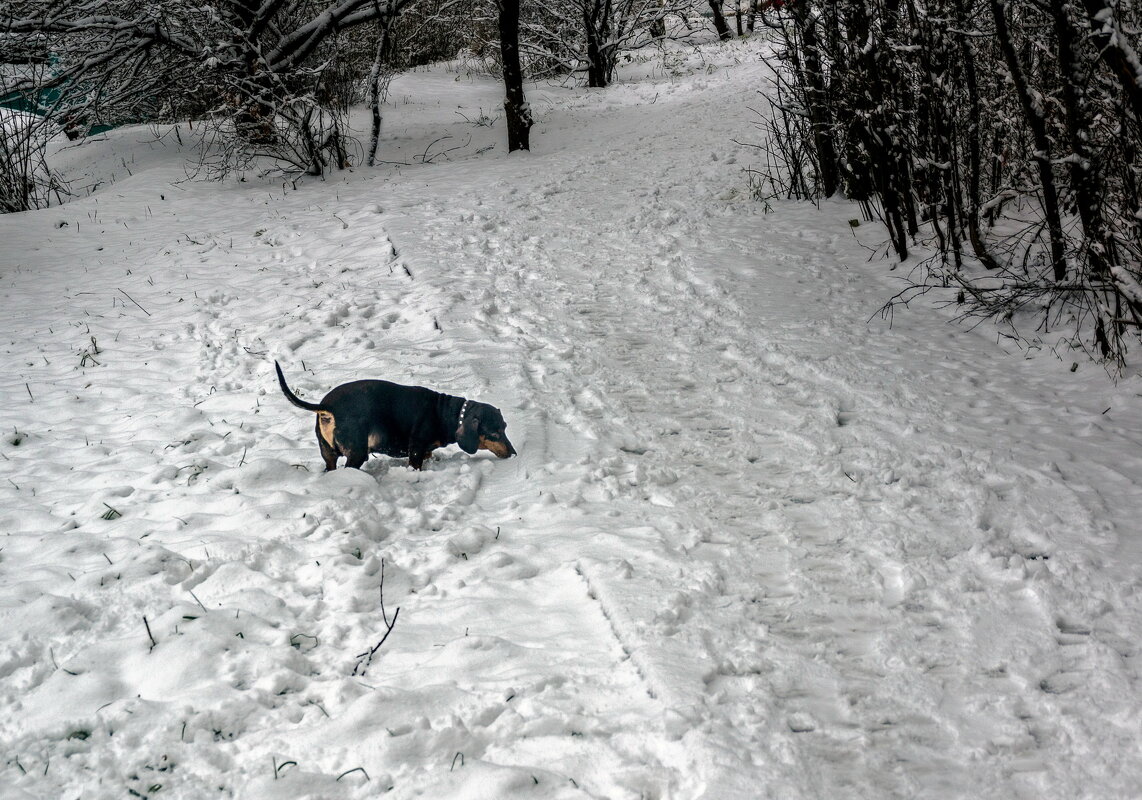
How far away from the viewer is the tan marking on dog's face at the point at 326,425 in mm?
4258

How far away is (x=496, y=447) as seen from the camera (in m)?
4.50

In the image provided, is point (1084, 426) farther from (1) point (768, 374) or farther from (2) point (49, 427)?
(2) point (49, 427)

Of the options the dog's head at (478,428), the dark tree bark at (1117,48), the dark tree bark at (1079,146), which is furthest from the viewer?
the dark tree bark at (1079,146)

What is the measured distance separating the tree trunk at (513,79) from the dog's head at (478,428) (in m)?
10.3

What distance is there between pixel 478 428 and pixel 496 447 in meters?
0.16

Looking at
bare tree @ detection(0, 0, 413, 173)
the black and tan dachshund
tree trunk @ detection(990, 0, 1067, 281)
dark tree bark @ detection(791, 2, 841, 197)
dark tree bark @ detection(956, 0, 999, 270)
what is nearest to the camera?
the black and tan dachshund

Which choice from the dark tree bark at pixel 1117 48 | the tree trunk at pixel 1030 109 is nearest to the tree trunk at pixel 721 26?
the tree trunk at pixel 1030 109

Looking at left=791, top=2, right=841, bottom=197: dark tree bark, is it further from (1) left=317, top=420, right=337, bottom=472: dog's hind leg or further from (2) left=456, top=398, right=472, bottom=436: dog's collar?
(1) left=317, top=420, right=337, bottom=472: dog's hind leg

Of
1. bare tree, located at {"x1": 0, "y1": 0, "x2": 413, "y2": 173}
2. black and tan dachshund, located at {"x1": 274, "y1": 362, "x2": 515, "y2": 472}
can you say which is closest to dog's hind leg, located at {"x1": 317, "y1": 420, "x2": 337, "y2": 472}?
black and tan dachshund, located at {"x1": 274, "y1": 362, "x2": 515, "y2": 472}

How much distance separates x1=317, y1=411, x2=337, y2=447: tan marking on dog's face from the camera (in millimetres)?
4258

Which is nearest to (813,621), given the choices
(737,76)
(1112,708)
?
(1112,708)

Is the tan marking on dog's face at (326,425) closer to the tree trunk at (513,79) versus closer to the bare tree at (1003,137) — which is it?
the bare tree at (1003,137)

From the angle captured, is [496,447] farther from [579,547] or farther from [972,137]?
[972,137]

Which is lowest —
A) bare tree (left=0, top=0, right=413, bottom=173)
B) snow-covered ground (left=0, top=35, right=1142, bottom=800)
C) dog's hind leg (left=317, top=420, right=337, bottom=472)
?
snow-covered ground (left=0, top=35, right=1142, bottom=800)
